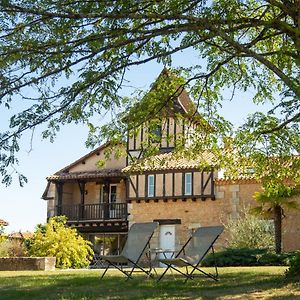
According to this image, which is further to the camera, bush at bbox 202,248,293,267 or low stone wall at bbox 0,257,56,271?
low stone wall at bbox 0,257,56,271

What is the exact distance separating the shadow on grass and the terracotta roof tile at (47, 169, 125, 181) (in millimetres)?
20232

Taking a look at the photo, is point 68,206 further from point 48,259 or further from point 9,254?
point 48,259

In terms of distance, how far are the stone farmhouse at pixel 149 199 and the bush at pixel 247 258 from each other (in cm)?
470

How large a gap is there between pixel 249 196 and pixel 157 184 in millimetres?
4676

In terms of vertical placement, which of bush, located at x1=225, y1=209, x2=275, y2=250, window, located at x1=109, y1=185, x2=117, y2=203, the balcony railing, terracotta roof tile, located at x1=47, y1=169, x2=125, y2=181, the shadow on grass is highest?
terracotta roof tile, located at x1=47, y1=169, x2=125, y2=181

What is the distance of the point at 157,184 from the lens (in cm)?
2920

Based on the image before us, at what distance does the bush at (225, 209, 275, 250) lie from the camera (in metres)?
23.3

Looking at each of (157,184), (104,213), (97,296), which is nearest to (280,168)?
(97,296)

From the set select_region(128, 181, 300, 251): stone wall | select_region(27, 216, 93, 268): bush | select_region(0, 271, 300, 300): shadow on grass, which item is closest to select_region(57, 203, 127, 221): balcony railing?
select_region(128, 181, 300, 251): stone wall

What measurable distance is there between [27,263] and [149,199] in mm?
11151

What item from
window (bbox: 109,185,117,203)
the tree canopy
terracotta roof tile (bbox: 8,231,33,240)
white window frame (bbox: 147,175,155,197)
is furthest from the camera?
window (bbox: 109,185,117,203)

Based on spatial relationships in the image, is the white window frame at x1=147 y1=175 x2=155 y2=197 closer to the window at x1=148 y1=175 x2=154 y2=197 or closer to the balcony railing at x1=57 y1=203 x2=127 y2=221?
the window at x1=148 y1=175 x2=154 y2=197

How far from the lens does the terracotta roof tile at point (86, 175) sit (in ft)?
102

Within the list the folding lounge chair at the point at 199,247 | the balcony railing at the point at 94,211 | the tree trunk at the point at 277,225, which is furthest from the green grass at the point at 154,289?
the balcony railing at the point at 94,211
